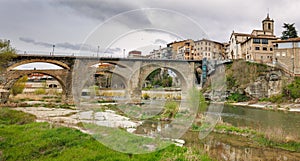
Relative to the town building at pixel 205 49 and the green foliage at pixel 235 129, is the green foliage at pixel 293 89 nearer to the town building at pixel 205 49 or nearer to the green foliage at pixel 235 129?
the town building at pixel 205 49

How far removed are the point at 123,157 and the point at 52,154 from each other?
2.22 metres

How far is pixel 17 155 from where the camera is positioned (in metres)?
6.53

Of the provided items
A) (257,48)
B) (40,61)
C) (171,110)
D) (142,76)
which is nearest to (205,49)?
(171,110)

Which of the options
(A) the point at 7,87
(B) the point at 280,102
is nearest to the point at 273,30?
(B) the point at 280,102

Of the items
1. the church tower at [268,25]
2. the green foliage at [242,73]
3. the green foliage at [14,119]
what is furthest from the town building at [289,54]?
the green foliage at [14,119]

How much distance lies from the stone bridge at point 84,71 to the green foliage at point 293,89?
14.7m

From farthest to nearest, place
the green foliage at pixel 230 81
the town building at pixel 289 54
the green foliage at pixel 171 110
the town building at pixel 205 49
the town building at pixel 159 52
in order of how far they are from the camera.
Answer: the green foliage at pixel 230 81
the town building at pixel 289 54
the green foliage at pixel 171 110
the town building at pixel 205 49
the town building at pixel 159 52

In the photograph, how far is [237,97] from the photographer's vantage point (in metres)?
39.3

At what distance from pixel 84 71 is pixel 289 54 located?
1413 inches

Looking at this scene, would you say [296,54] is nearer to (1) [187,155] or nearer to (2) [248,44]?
(2) [248,44]

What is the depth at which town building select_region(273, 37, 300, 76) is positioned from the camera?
38.9 m

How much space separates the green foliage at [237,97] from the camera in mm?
38544

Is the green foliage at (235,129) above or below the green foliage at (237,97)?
below

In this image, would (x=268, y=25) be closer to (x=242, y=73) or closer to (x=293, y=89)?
(x=242, y=73)
